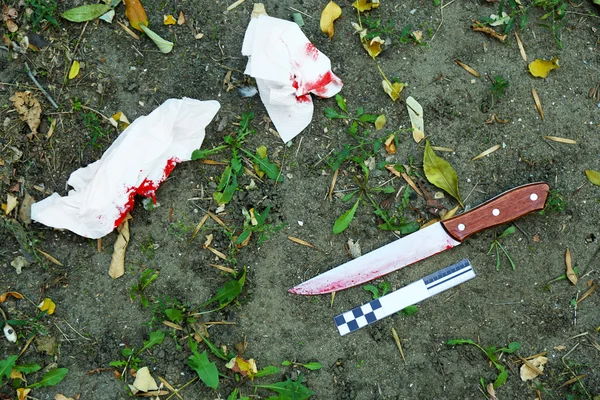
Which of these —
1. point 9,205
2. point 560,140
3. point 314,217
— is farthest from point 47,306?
point 560,140

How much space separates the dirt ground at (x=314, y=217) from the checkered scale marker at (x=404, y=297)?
0.12 ft

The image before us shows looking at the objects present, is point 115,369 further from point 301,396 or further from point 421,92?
point 421,92

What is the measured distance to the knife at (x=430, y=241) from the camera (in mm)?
2539

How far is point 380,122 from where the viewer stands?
2.69 m

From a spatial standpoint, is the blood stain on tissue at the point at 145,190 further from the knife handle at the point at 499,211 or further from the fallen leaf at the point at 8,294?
the knife handle at the point at 499,211

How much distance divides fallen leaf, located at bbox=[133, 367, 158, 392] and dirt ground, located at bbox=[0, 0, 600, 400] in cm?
4

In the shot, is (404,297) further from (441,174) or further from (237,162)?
(237,162)

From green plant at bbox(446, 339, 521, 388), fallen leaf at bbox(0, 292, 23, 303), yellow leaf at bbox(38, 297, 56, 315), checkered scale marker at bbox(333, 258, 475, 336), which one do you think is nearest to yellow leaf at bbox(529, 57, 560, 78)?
checkered scale marker at bbox(333, 258, 475, 336)

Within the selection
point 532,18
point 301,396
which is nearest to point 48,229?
point 301,396

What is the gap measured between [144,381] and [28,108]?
1.33 metres

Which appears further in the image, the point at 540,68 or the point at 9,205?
the point at 540,68

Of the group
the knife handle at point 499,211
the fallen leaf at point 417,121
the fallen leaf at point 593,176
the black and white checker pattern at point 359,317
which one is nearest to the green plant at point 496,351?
the black and white checker pattern at point 359,317

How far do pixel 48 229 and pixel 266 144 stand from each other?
105 cm

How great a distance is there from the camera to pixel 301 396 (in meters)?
2.49
